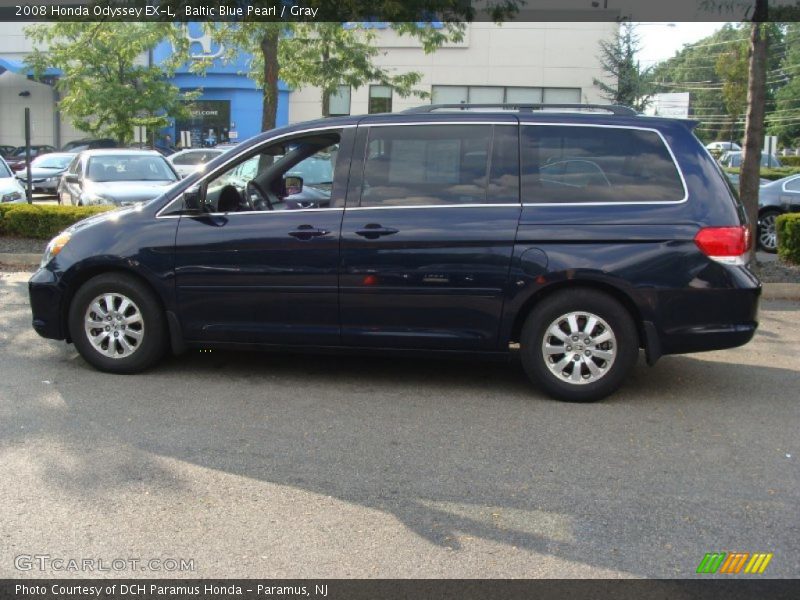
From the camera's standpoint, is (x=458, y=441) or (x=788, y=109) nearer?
(x=458, y=441)

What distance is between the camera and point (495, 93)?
116 feet

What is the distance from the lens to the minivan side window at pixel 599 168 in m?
5.92

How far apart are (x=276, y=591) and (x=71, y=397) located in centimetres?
310

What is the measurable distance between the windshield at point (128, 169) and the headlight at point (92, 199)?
0.51 m

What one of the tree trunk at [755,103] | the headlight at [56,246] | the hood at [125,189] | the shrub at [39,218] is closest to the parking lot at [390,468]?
the headlight at [56,246]

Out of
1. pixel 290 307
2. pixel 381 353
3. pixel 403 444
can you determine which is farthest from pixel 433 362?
pixel 403 444

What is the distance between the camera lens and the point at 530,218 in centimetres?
593

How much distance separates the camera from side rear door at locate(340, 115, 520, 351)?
5.96m

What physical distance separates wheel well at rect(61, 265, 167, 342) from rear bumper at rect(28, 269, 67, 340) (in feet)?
0.08

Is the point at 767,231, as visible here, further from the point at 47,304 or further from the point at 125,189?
the point at 47,304

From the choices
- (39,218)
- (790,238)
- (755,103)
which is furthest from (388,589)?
(39,218)

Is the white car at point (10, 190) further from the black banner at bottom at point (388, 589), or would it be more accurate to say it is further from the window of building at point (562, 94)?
the window of building at point (562, 94)

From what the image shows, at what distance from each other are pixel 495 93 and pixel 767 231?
72.7 ft

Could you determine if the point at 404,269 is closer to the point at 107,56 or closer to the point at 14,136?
the point at 107,56
